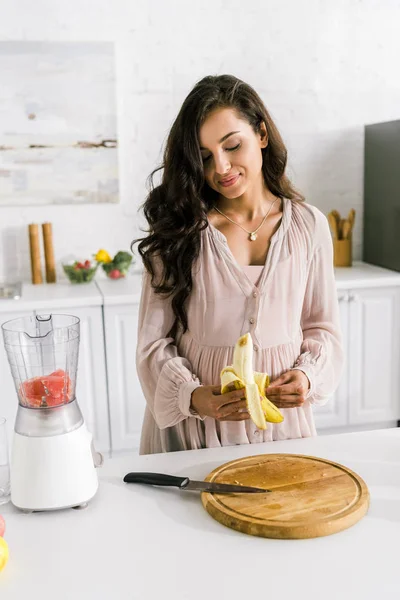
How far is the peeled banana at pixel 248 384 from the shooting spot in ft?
4.31

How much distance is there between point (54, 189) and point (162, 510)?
2.38 metres

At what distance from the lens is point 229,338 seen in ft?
5.25

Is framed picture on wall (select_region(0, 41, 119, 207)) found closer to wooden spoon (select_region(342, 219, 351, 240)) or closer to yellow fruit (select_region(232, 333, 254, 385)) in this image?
wooden spoon (select_region(342, 219, 351, 240))

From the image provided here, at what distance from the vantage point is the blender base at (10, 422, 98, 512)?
3.72 ft

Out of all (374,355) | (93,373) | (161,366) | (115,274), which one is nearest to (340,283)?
(374,355)

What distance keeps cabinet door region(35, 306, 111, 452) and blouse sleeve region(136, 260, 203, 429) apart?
4.29 feet

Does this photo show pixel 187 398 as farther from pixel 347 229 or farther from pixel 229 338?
pixel 347 229

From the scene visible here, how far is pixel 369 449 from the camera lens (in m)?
1.40

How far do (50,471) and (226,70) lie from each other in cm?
267

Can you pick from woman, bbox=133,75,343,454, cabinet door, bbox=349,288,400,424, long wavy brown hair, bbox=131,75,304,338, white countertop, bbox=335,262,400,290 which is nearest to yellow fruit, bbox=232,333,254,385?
woman, bbox=133,75,343,454

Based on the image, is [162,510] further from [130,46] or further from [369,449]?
[130,46]

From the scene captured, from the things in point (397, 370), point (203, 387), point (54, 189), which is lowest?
point (397, 370)

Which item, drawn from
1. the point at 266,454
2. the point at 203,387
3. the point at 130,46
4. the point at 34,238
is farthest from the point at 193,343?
the point at 130,46

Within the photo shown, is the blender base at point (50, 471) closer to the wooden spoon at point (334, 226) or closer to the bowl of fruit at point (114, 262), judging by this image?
the bowl of fruit at point (114, 262)
